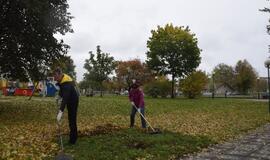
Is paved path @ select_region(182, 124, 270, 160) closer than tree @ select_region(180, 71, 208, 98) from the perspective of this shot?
Yes

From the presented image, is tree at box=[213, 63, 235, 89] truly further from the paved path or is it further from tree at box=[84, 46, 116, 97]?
the paved path

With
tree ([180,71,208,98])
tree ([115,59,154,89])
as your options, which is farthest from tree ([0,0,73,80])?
tree ([115,59,154,89])

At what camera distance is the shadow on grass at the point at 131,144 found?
10.1 meters

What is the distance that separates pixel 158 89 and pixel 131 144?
37690 mm

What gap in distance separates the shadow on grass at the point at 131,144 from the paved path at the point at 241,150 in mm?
502

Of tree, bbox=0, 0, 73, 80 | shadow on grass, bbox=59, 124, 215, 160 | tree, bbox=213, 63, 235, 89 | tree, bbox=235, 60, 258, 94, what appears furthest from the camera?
tree, bbox=213, 63, 235, 89

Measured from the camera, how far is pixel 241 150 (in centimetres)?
1193

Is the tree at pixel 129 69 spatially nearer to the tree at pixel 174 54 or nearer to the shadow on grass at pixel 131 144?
the tree at pixel 174 54

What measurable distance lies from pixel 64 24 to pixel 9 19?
9.05 feet

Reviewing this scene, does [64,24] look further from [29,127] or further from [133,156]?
[133,156]

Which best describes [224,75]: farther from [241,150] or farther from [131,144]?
[131,144]

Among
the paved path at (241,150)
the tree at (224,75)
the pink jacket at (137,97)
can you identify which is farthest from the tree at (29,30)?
the tree at (224,75)

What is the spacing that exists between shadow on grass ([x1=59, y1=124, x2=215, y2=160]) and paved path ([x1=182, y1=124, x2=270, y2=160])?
502mm

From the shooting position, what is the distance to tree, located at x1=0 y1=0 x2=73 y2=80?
19.0 meters
